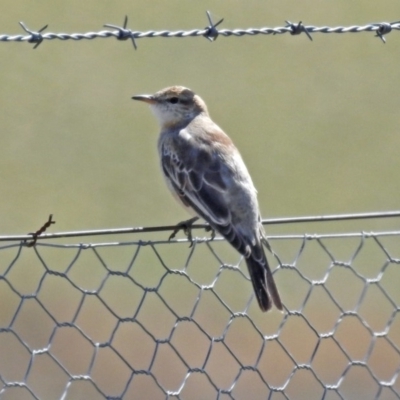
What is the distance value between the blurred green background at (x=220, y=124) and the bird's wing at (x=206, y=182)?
2.65 meters

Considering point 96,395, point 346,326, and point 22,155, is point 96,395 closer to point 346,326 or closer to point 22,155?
point 346,326

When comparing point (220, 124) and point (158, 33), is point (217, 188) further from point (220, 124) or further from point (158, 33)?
point (220, 124)

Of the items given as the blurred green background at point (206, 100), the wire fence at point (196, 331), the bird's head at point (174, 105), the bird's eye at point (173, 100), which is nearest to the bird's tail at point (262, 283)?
the wire fence at point (196, 331)

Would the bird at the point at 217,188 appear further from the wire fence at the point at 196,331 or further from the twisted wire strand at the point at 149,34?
the twisted wire strand at the point at 149,34

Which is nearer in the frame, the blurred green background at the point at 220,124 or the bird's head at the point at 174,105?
the bird's head at the point at 174,105

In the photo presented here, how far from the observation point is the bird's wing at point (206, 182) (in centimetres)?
646

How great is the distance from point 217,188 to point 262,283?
2.66ft

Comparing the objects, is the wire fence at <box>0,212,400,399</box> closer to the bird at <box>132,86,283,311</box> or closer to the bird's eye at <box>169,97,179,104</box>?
the bird at <box>132,86,283,311</box>

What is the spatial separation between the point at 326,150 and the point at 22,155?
15.2 ft

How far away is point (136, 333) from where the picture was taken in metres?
10.1

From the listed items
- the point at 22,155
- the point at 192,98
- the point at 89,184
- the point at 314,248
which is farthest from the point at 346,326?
the point at 22,155

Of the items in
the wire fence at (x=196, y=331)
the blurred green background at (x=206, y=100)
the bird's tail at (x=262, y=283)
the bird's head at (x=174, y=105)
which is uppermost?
the blurred green background at (x=206, y=100)

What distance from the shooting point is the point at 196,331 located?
407 inches

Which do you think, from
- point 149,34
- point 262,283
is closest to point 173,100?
→ point 262,283
